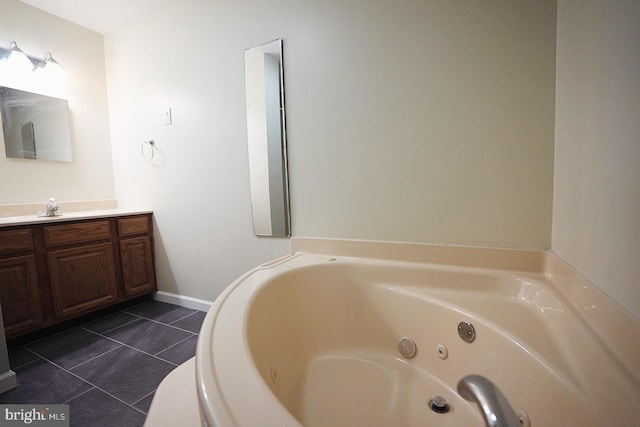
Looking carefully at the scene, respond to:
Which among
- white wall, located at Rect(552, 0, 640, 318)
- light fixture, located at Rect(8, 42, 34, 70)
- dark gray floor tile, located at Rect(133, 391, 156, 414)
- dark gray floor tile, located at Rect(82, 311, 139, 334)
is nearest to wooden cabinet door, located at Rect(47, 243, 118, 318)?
dark gray floor tile, located at Rect(82, 311, 139, 334)

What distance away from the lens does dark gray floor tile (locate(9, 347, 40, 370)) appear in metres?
1.51

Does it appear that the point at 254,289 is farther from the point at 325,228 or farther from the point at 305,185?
the point at 305,185

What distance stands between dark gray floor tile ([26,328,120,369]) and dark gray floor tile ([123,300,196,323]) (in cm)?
33

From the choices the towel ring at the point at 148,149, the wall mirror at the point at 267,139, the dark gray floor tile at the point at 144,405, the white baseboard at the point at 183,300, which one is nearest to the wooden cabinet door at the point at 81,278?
the white baseboard at the point at 183,300

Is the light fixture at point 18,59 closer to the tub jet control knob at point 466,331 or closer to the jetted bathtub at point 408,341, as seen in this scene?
the jetted bathtub at point 408,341

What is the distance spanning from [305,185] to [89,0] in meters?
2.18

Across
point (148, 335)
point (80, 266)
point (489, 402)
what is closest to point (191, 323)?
point (148, 335)

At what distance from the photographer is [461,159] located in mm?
1208

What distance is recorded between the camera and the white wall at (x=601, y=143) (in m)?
0.57

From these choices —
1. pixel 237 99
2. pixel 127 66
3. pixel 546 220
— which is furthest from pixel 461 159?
pixel 127 66

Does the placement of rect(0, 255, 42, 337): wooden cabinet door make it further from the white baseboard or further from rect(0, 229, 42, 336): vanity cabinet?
the white baseboard

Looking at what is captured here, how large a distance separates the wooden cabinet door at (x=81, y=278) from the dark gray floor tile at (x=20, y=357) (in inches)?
9.0

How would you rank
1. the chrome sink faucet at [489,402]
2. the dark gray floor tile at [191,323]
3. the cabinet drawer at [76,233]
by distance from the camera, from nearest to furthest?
1. the chrome sink faucet at [489,402]
2. the cabinet drawer at [76,233]
3. the dark gray floor tile at [191,323]

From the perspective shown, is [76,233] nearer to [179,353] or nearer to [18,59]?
[179,353]
